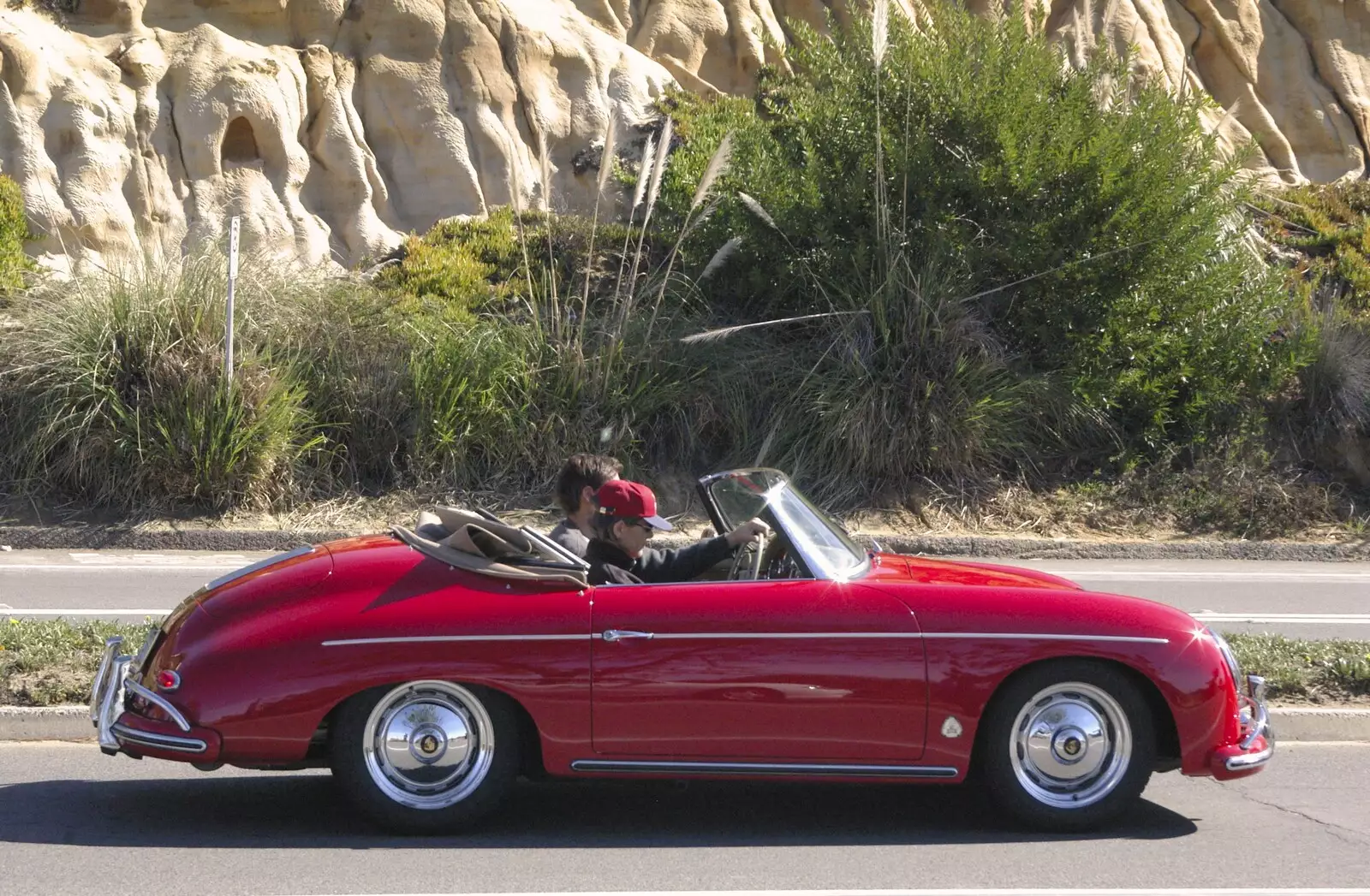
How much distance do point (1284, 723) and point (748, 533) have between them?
292cm

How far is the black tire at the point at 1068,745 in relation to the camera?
5.09 m

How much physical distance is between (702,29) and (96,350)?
49.5ft

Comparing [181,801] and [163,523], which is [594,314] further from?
[181,801]

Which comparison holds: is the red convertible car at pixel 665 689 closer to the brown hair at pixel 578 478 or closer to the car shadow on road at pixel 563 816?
the car shadow on road at pixel 563 816

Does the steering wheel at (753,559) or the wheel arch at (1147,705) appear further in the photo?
the steering wheel at (753,559)

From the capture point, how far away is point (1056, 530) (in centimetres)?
1355

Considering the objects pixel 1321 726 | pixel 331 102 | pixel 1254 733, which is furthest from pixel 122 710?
pixel 331 102

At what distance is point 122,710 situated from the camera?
16.5 ft

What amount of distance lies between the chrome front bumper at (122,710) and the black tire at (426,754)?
0.49 meters

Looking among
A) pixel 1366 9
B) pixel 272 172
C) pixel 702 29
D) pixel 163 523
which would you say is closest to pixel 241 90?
pixel 272 172

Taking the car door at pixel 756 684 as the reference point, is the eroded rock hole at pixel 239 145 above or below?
above

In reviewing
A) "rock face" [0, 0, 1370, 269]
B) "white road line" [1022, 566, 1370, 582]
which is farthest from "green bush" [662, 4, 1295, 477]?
"rock face" [0, 0, 1370, 269]

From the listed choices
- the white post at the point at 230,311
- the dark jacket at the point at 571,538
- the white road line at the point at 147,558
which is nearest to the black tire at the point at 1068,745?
the dark jacket at the point at 571,538

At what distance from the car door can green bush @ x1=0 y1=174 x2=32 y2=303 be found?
10993 millimetres
